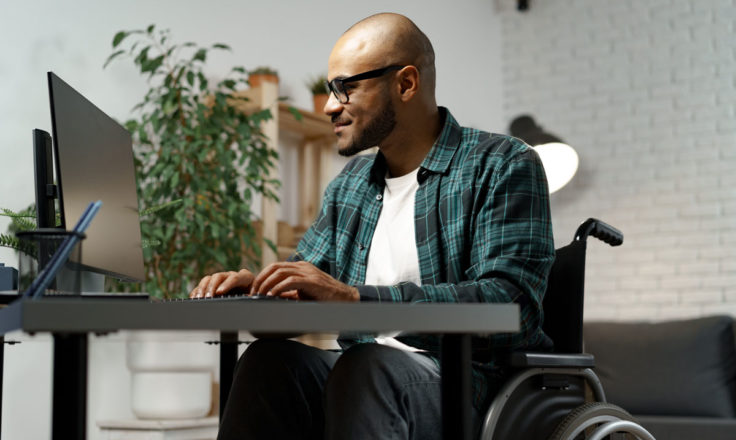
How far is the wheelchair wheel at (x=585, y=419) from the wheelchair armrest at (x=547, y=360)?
0.07 metres

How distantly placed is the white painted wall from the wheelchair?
1.64m

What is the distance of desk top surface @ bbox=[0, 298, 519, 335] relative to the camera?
761 mm

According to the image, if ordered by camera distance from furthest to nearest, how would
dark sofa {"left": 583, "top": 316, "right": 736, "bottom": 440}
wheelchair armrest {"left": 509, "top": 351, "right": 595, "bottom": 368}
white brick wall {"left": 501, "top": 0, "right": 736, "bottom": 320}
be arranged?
white brick wall {"left": 501, "top": 0, "right": 736, "bottom": 320} < dark sofa {"left": 583, "top": 316, "right": 736, "bottom": 440} < wheelchair armrest {"left": 509, "top": 351, "right": 595, "bottom": 368}

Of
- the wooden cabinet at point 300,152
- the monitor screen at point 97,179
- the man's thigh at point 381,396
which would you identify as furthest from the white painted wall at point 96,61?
the man's thigh at point 381,396

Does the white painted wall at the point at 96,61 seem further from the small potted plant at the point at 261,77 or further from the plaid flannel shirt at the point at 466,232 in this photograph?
the plaid flannel shirt at the point at 466,232

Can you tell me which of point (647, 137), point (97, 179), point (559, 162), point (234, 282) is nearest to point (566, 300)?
point (234, 282)

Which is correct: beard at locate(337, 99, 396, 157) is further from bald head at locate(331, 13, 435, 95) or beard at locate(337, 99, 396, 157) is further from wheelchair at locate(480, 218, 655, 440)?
wheelchair at locate(480, 218, 655, 440)

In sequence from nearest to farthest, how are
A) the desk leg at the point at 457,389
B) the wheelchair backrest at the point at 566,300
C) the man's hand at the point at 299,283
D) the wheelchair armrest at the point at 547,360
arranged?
1. the desk leg at the point at 457,389
2. the man's hand at the point at 299,283
3. the wheelchair armrest at the point at 547,360
4. the wheelchair backrest at the point at 566,300

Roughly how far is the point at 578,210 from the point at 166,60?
2893mm

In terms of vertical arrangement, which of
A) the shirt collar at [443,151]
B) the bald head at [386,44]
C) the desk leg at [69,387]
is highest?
the bald head at [386,44]

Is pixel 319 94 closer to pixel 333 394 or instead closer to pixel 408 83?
pixel 408 83

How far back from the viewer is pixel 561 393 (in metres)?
1.43

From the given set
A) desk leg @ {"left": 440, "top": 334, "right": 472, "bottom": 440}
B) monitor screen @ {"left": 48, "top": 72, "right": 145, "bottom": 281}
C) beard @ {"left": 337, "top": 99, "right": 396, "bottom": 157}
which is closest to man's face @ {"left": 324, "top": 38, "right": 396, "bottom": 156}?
beard @ {"left": 337, "top": 99, "right": 396, "bottom": 157}

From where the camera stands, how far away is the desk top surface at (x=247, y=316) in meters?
0.76
